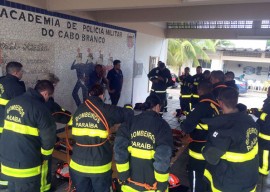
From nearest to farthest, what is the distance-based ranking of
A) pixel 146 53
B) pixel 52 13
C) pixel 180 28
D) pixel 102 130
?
1. pixel 102 130
2. pixel 52 13
3. pixel 146 53
4. pixel 180 28

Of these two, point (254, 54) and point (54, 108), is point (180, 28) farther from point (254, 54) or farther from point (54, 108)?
point (254, 54)

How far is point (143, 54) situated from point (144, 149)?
782 centimetres

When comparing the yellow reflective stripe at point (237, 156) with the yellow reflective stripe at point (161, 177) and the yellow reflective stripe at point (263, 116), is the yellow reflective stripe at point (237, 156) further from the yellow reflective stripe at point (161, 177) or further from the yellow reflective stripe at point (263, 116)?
the yellow reflective stripe at point (263, 116)

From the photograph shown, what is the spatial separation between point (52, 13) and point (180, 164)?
165 inches

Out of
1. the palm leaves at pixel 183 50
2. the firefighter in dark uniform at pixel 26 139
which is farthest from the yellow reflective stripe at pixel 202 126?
the palm leaves at pixel 183 50

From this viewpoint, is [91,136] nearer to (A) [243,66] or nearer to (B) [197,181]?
(B) [197,181]

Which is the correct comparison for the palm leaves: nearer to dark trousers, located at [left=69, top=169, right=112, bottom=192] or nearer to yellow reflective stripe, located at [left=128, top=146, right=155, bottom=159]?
dark trousers, located at [left=69, top=169, right=112, bottom=192]

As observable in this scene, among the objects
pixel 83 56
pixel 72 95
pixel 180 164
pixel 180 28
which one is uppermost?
pixel 180 28

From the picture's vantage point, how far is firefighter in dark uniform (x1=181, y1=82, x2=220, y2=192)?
3.06m

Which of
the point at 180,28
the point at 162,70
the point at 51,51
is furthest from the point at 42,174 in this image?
the point at 180,28

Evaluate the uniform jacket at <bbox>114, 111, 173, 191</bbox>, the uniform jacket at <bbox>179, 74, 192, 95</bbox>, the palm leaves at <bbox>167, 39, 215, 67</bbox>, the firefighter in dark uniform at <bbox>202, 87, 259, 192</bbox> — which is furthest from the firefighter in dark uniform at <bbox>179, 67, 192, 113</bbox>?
the palm leaves at <bbox>167, 39, 215, 67</bbox>

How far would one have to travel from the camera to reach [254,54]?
20.8 meters

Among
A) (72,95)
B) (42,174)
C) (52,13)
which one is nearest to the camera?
(42,174)

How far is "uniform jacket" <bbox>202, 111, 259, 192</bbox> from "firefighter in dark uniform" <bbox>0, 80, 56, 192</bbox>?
1706mm
